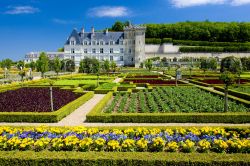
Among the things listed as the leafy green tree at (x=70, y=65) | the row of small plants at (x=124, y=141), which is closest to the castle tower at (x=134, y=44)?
the leafy green tree at (x=70, y=65)

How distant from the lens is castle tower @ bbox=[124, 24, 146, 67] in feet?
271

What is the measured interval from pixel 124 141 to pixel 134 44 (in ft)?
251

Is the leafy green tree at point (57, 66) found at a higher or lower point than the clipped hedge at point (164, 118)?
higher

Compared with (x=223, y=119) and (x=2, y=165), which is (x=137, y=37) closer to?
(x=223, y=119)

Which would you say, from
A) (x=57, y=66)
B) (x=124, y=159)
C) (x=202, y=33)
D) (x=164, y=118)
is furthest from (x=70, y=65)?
(x=124, y=159)

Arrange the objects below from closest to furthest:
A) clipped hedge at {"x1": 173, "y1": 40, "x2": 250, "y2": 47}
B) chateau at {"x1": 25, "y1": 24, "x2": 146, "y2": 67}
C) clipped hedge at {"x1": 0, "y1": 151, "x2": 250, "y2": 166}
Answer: clipped hedge at {"x1": 0, "y1": 151, "x2": 250, "y2": 166}
chateau at {"x1": 25, "y1": 24, "x2": 146, "y2": 67}
clipped hedge at {"x1": 173, "y1": 40, "x2": 250, "y2": 47}

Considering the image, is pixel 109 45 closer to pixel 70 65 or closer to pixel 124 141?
pixel 70 65

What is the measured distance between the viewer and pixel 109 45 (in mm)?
83375

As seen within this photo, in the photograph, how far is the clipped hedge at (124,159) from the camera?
7.04m

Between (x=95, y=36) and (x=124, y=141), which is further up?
(x=95, y=36)

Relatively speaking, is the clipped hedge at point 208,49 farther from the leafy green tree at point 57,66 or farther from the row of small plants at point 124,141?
the row of small plants at point 124,141

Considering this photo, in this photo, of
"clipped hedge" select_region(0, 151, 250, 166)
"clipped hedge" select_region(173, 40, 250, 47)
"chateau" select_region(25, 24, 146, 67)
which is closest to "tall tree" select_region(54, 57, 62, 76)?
"chateau" select_region(25, 24, 146, 67)

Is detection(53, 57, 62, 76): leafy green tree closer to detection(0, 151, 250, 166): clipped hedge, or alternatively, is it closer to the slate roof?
the slate roof

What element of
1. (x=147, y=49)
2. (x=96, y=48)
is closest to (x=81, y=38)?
(x=96, y=48)
